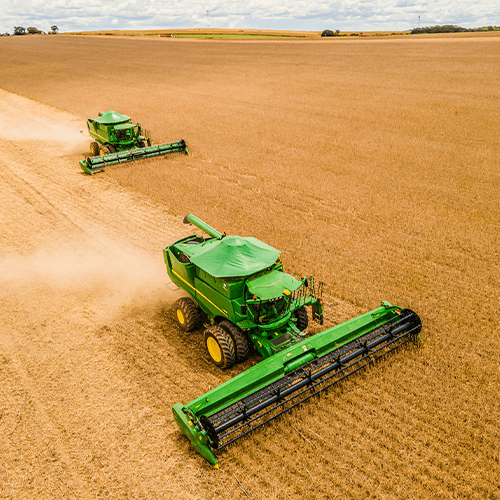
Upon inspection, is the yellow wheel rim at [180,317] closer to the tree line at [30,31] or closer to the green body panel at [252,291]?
the green body panel at [252,291]

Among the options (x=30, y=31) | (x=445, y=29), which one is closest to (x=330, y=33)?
(x=445, y=29)

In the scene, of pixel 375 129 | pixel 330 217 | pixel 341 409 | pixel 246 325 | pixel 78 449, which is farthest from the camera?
pixel 375 129

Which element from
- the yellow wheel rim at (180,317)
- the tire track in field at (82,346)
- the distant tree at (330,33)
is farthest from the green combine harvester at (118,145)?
the distant tree at (330,33)

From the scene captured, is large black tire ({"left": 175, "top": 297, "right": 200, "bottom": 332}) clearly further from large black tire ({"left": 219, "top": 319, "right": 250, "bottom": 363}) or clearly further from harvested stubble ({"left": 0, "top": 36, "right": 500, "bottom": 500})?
large black tire ({"left": 219, "top": 319, "right": 250, "bottom": 363})

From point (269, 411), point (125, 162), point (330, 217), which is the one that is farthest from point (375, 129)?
point (269, 411)

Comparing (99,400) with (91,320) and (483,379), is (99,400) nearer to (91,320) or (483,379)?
(91,320)

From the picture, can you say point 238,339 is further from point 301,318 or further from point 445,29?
point 445,29
